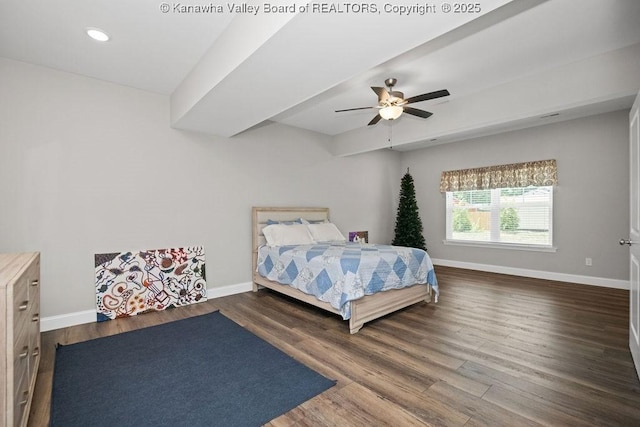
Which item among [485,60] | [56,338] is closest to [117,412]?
[56,338]

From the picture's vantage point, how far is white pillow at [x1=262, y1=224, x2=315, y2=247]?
4254 mm

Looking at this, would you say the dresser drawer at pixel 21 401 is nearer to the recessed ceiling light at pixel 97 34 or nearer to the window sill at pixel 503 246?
the recessed ceiling light at pixel 97 34

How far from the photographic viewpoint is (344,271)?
2.97 m

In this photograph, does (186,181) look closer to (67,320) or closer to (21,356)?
(67,320)

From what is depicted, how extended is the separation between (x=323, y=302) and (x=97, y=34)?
10.5ft

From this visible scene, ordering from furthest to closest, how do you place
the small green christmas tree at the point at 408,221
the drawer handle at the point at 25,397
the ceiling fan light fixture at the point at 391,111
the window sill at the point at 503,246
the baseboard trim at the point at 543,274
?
the small green christmas tree at the point at 408,221 < the window sill at the point at 503,246 < the baseboard trim at the point at 543,274 < the ceiling fan light fixture at the point at 391,111 < the drawer handle at the point at 25,397

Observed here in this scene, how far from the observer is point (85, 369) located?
226 cm

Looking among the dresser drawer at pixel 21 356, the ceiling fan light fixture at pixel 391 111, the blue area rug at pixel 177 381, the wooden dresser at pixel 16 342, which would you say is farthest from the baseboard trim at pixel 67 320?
the ceiling fan light fixture at pixel 391 111

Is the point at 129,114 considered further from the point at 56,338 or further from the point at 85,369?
the point at 85,369

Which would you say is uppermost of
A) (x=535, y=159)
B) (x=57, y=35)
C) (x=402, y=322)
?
(x=57, y=35)

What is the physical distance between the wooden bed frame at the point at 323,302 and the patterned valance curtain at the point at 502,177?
2748 mm

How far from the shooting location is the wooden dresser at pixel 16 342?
1.32 metres

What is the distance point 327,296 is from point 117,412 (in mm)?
1872

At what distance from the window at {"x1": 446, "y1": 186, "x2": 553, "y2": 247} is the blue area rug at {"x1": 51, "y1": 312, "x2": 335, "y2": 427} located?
15.9 ft
